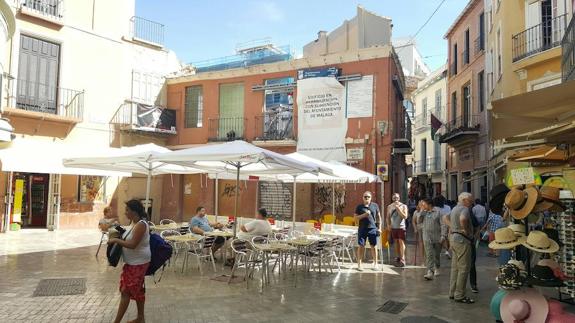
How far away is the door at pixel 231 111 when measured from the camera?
1930 centimetres

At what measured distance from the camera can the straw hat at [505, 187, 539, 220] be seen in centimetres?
461

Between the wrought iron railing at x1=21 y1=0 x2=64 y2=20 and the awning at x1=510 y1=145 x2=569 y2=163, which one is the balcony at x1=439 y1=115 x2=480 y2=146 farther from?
Answer: the wrought iron railing at x1=21 y1=0 x2=64 y2=20

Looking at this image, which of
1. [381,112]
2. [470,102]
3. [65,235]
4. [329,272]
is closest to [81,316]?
[329,272]

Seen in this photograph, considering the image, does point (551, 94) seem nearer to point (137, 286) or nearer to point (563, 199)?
point (563, 199)

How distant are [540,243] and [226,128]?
53.1 feet

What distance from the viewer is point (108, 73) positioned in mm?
18734

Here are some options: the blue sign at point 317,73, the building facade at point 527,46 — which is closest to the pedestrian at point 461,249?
the building facade at point 527,46

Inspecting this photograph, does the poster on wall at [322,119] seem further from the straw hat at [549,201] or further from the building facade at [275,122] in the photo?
the straw hat at [549,201]

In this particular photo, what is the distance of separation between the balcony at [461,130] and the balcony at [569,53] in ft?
39.7

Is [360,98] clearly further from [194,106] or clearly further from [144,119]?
[144,119]

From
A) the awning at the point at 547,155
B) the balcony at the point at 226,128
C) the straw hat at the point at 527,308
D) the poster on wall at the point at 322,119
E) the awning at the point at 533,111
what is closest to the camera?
the awning at the point at 533,111

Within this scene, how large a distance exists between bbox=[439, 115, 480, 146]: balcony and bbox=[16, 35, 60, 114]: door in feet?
58.5

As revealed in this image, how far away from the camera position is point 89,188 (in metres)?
17.8

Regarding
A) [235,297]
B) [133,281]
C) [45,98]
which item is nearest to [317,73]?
[45,98]
